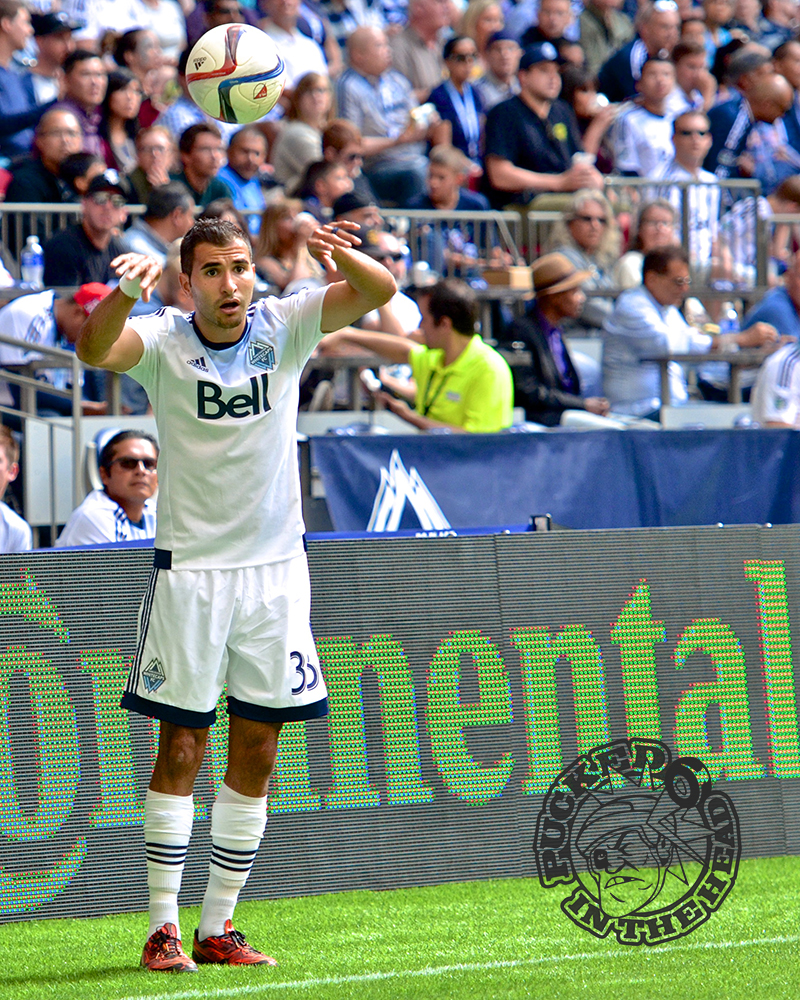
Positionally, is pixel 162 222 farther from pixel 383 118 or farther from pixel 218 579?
pixel 218 579

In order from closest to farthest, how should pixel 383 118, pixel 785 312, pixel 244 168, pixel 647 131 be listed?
pixel 785 312, pixel 244 168, pixel 383 118, pixel 647 131

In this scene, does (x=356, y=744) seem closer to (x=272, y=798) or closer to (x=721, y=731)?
(x=272, y=798)

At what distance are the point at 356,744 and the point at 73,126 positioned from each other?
21.8ft

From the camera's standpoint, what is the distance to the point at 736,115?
47.6 ft

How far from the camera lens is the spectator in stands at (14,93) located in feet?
37.6

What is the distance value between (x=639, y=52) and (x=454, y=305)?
25.0 feet

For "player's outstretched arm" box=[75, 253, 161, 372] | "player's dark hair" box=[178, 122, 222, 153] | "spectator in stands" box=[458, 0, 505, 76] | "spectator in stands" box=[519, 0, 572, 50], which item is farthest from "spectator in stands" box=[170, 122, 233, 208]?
"player's outstretched arm" box=[75, 253, 161, 372]

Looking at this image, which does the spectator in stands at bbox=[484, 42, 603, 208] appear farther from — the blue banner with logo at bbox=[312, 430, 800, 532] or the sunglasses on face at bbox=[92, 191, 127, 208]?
the blue banner with logo at bbox=[312, 430, 800, 532]

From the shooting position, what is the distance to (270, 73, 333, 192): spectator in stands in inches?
478

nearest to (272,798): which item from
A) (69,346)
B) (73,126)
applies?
(69,346)

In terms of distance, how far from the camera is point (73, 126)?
10789mm

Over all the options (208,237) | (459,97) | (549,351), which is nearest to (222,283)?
(208,237)

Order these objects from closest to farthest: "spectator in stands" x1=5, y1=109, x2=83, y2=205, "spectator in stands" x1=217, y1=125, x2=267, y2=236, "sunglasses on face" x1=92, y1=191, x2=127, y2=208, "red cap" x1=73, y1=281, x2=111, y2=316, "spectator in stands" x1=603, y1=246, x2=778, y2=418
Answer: "red cap" x1=73, y1=281, x2=111, y2=316, "sunglasses on face" x1=92, y1=191, x2=127, y2=208, "spectator in stands" x1=5, y1=109, x2=83, y2=205, "spectator in stands" x1=603, y1=246, x2=778, y2=418, "spectator in stands" x1=217, y1=125, x2=267, y2=236

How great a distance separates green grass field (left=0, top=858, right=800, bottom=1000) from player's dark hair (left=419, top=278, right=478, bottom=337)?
4026 mm
